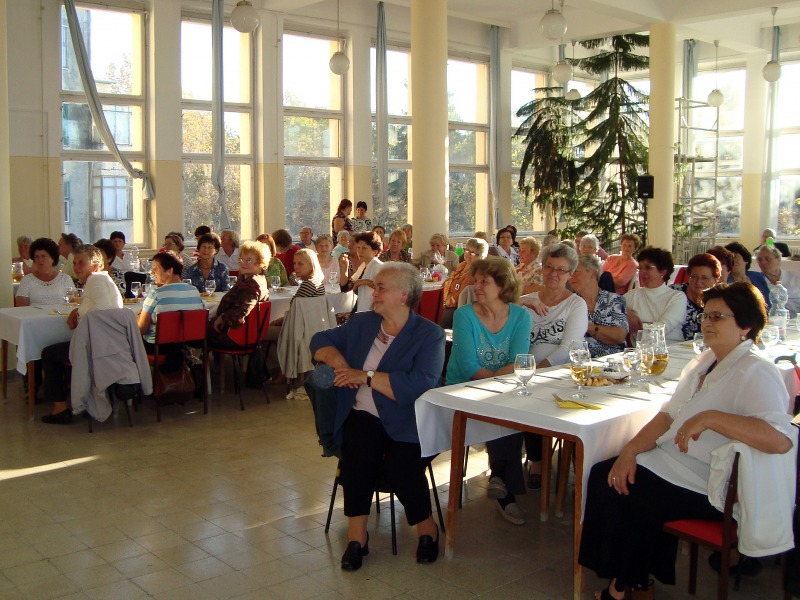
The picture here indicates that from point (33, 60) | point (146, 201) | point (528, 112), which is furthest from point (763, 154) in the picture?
point (33, 60)

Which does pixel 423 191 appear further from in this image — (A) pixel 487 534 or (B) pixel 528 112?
(A) pixel 487 534

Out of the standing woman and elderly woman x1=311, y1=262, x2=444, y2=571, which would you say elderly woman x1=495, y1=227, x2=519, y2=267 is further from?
elderly woman x1=311, y1=262, x2=444, y2=571

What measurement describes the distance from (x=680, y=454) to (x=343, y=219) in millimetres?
9898

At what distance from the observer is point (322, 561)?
394 cm

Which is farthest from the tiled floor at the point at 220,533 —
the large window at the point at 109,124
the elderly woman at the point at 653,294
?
the large window at the point at 109,124

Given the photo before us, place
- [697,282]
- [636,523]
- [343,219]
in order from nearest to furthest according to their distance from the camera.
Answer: [636,523]
[697,282]
[343,219]

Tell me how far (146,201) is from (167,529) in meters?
8.85

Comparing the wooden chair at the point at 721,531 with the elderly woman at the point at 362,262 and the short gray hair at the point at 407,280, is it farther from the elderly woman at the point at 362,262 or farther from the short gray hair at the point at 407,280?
the elderly woman at the point at 362,262

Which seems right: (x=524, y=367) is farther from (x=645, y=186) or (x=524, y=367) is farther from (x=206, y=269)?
(x=645, y=186)

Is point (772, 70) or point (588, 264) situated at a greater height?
point (772, 70)

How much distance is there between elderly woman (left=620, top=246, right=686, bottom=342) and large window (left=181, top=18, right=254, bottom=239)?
8463 millimetres

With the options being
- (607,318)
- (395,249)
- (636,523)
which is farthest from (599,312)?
Result: (395,249)

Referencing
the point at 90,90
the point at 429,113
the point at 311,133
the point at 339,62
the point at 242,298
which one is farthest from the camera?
the point at 311,133

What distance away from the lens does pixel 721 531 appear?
3.19 metres
